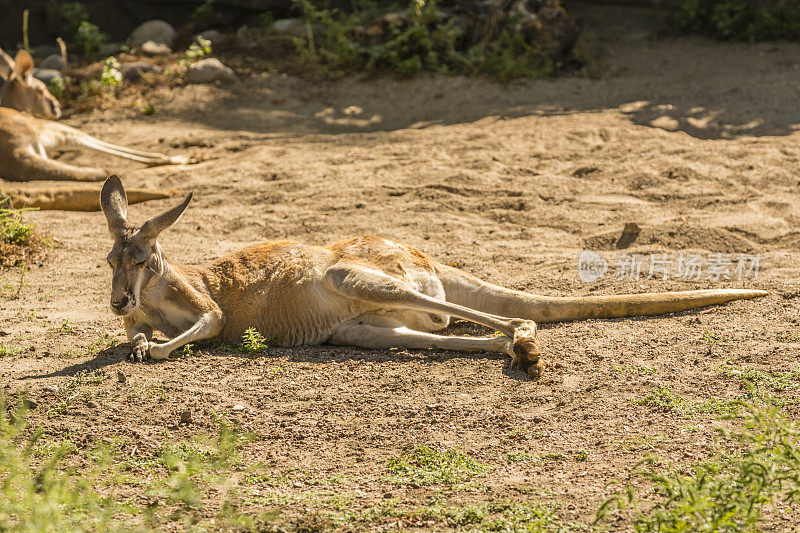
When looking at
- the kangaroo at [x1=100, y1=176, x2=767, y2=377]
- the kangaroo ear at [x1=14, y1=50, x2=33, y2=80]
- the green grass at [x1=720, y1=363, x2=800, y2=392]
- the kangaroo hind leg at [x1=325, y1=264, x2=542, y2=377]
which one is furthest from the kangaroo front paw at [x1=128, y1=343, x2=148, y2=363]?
the kangaroo ear at [x1=14, y1=50, x2=33, y2=80]

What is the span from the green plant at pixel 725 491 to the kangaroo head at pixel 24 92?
809 centimetres

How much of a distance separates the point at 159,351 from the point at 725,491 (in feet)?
8.96

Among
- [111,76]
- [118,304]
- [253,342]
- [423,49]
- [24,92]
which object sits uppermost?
[423,49]

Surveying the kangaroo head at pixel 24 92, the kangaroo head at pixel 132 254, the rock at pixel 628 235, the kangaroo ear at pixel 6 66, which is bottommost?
the rock at pixel 628 235

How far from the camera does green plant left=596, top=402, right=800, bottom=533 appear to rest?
8.13 ft

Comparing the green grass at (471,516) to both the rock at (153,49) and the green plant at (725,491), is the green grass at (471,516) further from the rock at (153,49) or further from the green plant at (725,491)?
the rock at (153,49)

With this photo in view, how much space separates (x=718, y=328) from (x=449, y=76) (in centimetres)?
630

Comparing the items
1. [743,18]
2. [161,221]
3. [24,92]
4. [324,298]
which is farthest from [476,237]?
[743,18]

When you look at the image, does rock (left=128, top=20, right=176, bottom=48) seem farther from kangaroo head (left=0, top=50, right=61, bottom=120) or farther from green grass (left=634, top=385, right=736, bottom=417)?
green grass (left=634, top=385, right=736, bottom=417)

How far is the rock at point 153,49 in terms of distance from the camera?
1116 centimetres

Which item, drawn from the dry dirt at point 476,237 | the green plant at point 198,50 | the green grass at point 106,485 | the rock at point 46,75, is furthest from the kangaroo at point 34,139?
the green grass at point 106,485

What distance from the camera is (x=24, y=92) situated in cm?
908

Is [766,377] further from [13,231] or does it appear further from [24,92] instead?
[24,92]

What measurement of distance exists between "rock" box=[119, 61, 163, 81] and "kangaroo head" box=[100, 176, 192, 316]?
21.2 feet
